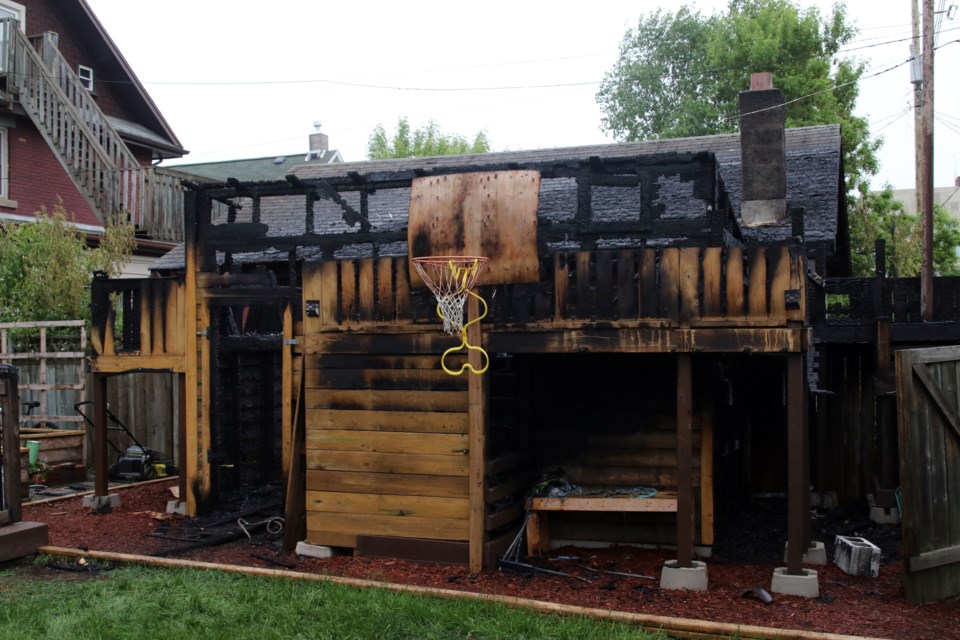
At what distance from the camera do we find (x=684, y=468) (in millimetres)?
7656

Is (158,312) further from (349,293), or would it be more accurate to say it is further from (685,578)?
(685,578)

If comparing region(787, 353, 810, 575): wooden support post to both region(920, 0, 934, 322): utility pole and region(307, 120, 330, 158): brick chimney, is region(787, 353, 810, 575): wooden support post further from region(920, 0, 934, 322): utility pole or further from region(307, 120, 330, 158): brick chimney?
region(307, 120, 330, 158): brick chimney

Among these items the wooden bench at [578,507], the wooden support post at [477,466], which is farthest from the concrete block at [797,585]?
the wooden support post at [477,466]

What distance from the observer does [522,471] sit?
9234 millimetres

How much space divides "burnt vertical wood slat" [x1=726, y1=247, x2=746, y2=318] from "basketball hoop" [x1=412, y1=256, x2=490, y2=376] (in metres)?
2.12

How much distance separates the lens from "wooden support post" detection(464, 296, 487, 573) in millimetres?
8070

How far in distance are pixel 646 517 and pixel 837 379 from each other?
13.8 ft

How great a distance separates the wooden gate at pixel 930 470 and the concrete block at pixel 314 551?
5092 mm

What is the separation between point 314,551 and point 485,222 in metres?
3.60

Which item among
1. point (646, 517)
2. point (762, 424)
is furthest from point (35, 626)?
point (762, 424)

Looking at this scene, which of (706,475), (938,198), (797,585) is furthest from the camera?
(938,198)

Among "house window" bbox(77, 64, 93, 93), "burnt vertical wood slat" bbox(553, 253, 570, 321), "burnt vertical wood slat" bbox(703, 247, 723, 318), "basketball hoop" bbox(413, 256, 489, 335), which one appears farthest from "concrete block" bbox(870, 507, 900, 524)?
"house window" bbox(77, 64, 93, 93)

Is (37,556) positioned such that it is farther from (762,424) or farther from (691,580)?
(762,424)

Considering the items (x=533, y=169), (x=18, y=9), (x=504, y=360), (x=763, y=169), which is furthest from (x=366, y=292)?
(x=18, y=9)
